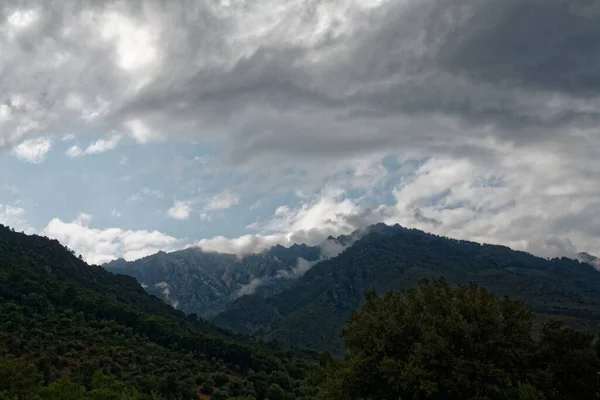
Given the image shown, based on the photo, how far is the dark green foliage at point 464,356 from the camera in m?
38.1

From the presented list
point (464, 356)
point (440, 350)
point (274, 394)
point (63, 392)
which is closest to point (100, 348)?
point (274, 394)

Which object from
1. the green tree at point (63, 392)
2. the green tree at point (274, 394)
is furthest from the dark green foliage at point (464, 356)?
the green tree at point (274, 394)

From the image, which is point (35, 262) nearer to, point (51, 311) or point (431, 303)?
point (51, 311)

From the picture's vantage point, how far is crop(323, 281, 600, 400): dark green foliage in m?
38.1

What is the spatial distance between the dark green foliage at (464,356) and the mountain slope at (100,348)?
118 ft

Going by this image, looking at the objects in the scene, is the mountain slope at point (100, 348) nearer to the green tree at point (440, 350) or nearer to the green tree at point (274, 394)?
the green tree at point (274, 394)

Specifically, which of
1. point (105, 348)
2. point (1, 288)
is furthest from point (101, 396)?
point (1, 288)

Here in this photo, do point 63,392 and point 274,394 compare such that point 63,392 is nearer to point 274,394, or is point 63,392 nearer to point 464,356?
point 464,356

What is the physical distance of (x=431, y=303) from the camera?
46.0 m

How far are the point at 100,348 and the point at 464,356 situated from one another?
8374 cm

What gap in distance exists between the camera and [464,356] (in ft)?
132

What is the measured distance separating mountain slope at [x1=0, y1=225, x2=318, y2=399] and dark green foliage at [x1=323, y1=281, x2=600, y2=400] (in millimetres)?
35963

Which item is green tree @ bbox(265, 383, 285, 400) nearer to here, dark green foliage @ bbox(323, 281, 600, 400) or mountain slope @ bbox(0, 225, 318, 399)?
mountain slope @ bbox(0, 225, 318, 399)

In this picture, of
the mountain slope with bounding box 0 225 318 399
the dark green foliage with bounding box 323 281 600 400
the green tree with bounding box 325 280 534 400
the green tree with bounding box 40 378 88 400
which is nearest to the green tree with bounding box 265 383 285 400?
the mountain slope with bounding box 0 225 318 399
